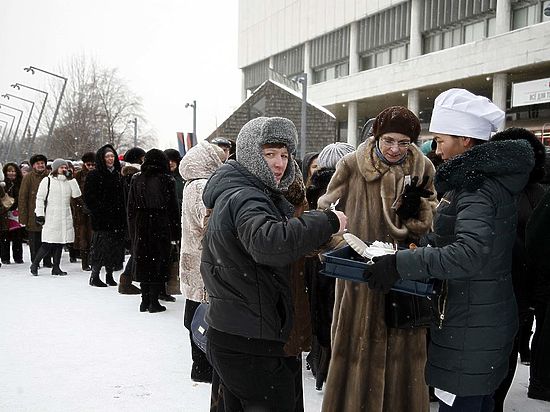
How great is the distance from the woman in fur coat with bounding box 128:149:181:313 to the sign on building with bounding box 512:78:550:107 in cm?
1958

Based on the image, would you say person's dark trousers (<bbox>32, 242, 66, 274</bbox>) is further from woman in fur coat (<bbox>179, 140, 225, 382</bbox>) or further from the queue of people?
the queue of people

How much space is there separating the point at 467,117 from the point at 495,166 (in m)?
0.43

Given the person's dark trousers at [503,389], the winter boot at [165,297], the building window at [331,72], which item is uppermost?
the building window at [331,72]

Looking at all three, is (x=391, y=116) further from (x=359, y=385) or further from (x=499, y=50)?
(x=499, y=50)

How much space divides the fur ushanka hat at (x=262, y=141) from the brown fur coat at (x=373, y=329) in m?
0.90

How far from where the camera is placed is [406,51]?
3409 cm

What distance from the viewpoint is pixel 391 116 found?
10.7ft

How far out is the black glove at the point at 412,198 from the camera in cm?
319

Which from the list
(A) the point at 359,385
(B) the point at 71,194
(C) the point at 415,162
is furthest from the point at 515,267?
(B) the point at 71,194

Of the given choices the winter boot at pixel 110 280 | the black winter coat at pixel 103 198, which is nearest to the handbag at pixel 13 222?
the black winter coat at pixel 103 198

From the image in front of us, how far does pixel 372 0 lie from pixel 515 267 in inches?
1390

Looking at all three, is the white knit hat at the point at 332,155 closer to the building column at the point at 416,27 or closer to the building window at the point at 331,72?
the building column at the point at 416,27

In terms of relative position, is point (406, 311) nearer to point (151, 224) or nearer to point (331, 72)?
point (151, 224)

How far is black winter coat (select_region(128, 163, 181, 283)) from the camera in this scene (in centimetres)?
692
